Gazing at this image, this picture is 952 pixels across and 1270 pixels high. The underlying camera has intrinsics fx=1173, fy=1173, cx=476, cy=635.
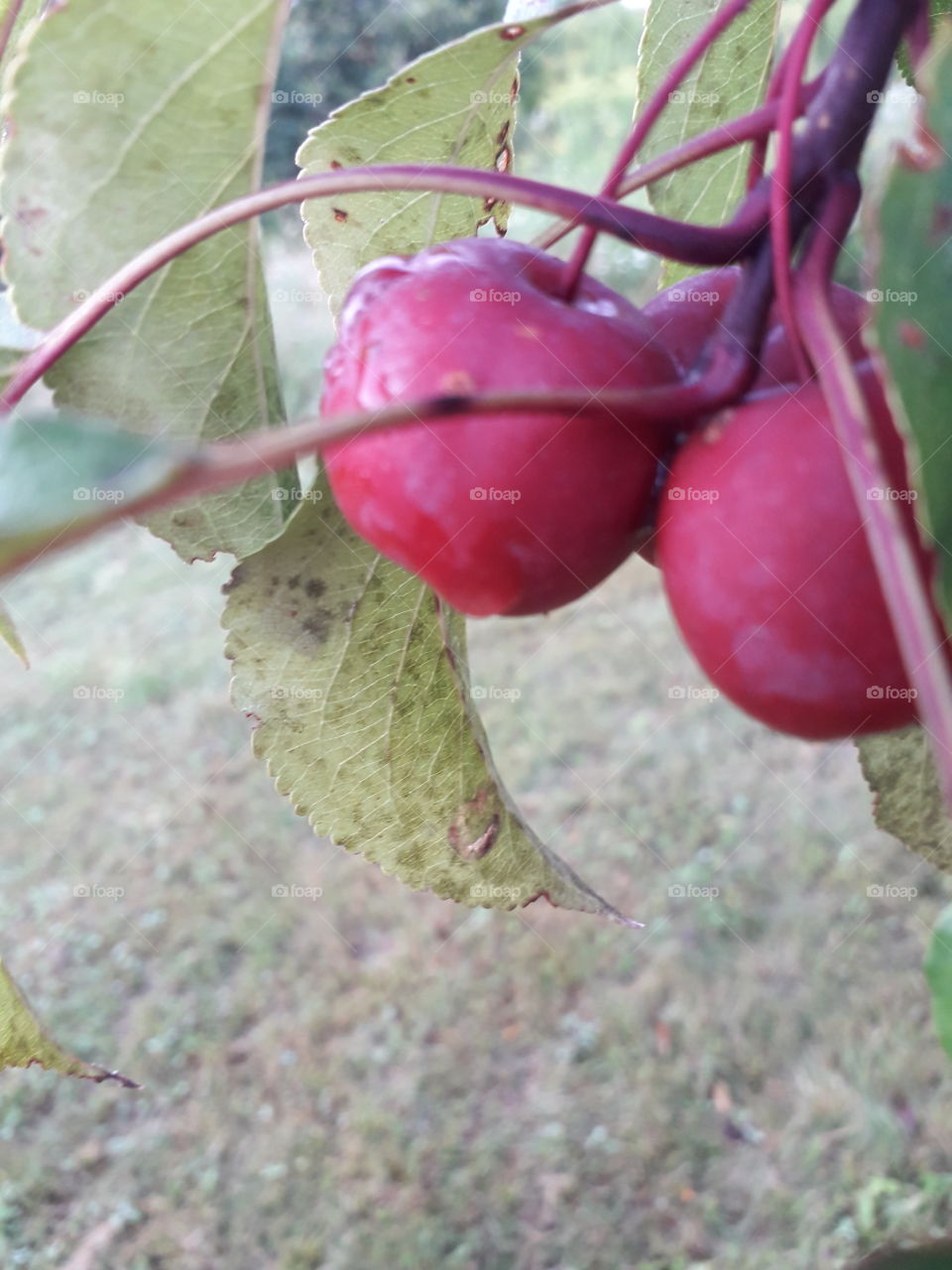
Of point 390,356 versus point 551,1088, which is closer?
point 390,356

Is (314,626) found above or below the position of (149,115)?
below

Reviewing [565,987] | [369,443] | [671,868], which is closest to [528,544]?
[369,443]

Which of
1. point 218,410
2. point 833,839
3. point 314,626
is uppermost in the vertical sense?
point 218,410

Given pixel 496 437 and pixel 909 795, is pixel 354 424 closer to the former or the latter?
pixel 496 437

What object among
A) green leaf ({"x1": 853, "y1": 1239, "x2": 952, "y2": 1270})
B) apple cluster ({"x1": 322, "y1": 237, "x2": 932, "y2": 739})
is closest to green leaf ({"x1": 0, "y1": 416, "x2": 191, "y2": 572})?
apple cluster ({"x1": 322, "y1": 237, "x2": 932, "y2": 739})

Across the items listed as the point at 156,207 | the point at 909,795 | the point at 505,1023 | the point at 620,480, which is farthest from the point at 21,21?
the point at 505,1023

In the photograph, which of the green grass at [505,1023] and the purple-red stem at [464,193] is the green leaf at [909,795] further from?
the green grass at [505,1023]

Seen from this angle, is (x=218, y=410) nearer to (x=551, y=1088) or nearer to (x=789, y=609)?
(x=789, y=609)
